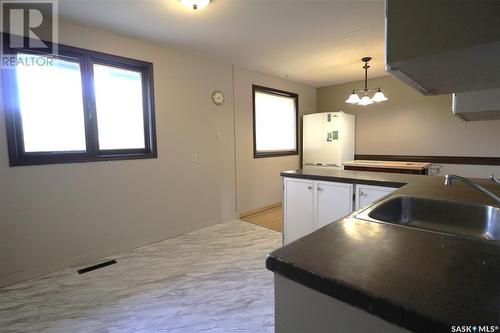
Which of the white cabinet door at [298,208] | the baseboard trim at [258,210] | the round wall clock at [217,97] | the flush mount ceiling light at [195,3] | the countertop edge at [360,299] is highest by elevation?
the flush mount ceiling light at [195,3]

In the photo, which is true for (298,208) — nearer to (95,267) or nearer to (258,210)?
(258,210)

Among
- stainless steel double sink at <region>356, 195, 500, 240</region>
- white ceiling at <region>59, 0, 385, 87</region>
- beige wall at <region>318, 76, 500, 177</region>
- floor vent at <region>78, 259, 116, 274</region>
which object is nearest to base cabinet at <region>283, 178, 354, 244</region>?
stainless steel double sink at <region>356, 195, 500, 240</region>

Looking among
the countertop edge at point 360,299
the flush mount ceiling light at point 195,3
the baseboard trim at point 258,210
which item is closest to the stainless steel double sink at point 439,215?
the countertop edge at point 360,299

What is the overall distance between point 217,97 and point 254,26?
1328mm

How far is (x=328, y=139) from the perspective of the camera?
4824 mm

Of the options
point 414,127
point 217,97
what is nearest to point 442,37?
point 217,97

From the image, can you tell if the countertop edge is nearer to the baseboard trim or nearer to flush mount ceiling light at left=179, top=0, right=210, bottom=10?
flush mount ceiling light at left=179, top=0, right=210, bottom=10

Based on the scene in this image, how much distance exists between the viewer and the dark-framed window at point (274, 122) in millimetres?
4496

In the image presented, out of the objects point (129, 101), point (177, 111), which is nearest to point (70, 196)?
point (129, 101)

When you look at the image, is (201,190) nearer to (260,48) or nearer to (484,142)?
(260,48)

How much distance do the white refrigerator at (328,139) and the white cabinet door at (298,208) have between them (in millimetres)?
2288

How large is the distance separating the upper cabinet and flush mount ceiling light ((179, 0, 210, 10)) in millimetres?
1854

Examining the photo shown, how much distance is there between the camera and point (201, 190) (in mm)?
3592

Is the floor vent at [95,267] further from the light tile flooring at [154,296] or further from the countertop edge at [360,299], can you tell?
the countertop edge at [360,299]
